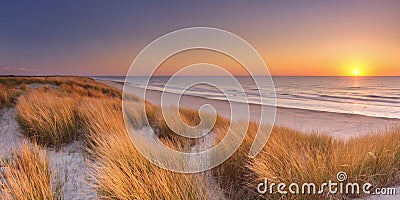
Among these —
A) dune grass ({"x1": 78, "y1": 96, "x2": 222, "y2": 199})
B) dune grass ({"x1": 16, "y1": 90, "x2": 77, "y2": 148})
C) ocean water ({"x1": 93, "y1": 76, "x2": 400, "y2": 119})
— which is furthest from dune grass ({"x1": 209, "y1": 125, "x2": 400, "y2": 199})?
ocean water ({"x1": 93, "y1": 76, "x2": 400, "y2": 119})

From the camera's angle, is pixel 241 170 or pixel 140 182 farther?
pixel 241 170

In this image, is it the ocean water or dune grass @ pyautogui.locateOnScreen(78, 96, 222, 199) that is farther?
the ocean water

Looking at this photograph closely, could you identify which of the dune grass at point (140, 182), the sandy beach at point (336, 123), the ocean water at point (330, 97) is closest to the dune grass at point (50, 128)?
the dune grass at point (140, 182)

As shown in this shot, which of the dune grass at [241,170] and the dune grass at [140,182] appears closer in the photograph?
the dune grass at [140,182]

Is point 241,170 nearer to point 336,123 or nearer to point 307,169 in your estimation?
point 307,169

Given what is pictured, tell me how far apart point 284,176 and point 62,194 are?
229 centimetres

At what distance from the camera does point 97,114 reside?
18.9ft

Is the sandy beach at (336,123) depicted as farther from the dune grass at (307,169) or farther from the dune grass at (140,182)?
the dune grass at (140,182)
